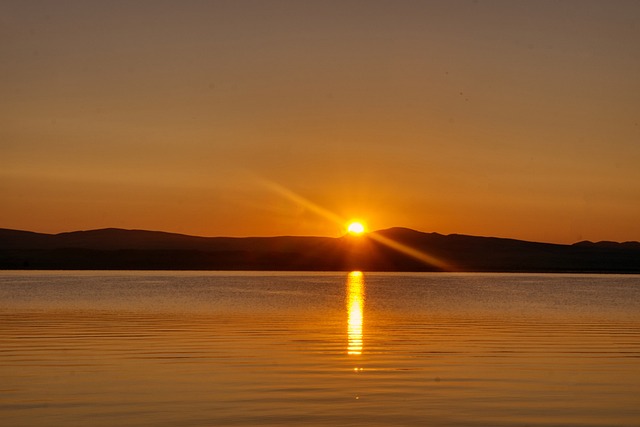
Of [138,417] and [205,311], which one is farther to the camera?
[205,311]

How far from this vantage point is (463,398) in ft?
65.4

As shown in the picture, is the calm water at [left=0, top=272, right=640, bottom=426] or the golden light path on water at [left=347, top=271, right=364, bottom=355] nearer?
the calm water at [left=0, top=272, right=640, bottom=426]

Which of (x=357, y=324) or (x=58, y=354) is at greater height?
(x=357, y=324)

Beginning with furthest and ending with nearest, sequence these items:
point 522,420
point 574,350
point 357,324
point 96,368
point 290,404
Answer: point 357,324, point 574,350, point 96,368, point 290,404, point 522,420

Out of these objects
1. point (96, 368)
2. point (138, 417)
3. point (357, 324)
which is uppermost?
point (357, 324)

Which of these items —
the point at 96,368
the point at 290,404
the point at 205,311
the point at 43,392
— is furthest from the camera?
the point at 205,311

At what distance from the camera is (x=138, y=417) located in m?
17.6

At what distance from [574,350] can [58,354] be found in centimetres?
1570

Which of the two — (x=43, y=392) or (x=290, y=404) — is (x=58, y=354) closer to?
(x=43, y=392)

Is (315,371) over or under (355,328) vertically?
under

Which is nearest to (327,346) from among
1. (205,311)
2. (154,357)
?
(154,357)

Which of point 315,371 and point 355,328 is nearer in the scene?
point 315,371

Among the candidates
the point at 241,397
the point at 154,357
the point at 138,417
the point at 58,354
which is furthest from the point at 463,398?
the point at 58,354

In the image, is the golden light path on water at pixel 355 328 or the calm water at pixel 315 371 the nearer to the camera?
the calm water at pixel 315 371
